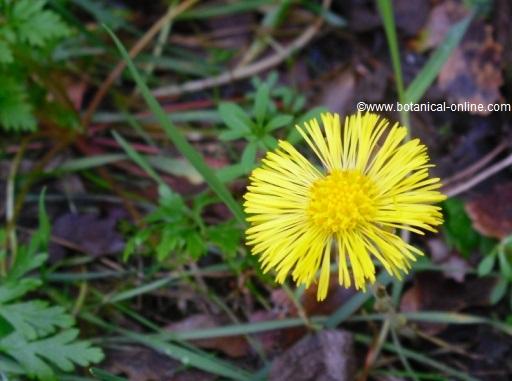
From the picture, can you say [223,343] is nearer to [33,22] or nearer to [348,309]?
[348,309]

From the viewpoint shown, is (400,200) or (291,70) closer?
(400,200)

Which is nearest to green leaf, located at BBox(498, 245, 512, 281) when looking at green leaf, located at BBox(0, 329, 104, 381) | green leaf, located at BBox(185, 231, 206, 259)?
green leaf, located at BBox(185, 231, 206, 259)

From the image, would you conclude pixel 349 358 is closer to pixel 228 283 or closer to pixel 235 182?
pixel 228 283

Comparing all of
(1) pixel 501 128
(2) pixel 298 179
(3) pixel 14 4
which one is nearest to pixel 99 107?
(3) pixel 14 4

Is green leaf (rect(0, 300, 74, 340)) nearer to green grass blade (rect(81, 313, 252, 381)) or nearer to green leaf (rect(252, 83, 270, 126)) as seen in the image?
green grass blade (rect(81, 313, 252, 381))

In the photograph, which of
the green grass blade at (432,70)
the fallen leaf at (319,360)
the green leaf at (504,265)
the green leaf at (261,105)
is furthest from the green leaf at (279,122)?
the green leaf at (504,265)

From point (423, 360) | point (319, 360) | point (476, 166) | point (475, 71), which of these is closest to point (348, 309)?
point (319, 360)

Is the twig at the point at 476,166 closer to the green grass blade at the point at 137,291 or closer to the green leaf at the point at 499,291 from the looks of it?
the green leaf at the point at 499,291
